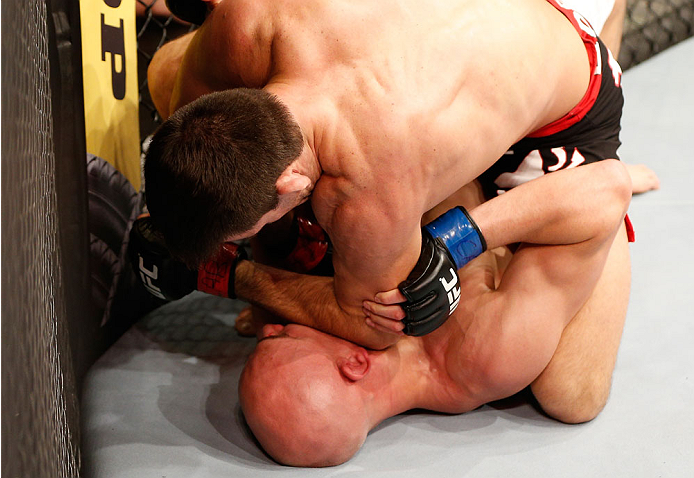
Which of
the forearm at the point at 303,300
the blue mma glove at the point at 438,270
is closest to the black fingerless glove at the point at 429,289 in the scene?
the blue mma glove at the point at 438,270

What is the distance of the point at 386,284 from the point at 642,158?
4.04 feet

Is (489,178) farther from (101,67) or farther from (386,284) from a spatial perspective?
(101,67)

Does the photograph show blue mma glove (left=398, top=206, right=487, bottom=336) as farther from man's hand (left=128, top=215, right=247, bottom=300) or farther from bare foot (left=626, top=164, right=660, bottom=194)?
bare foot (left=626, top=164, right=660, bottom=194)

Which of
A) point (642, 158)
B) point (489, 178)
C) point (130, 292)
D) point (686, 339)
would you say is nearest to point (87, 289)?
point (130, 292)

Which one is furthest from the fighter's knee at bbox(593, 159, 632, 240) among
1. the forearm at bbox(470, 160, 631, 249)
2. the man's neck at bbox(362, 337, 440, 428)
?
the man's neck at bbox(362, 337, 440, 428)

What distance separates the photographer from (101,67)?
4.57 feet

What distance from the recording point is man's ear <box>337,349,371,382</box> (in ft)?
4.05

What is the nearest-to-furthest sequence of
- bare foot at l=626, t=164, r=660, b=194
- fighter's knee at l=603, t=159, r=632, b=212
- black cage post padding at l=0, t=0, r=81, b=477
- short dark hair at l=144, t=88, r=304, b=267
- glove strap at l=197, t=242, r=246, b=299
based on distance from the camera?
black cage post padding at l=0, t=0, r=81, b=477
short dark hair at l=144, t=88, r=304, b=267
fighter's knee at l=603, t=159, r=632, b=212
glove strap at l=197, t=242, r=246, b=299
bare foot at l=626, t=164, r=660, b=194

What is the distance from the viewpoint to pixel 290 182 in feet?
3.22

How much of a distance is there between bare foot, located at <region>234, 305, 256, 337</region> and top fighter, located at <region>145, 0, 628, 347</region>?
0.41 metres

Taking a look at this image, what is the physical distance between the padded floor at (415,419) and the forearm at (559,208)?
14.2 inches

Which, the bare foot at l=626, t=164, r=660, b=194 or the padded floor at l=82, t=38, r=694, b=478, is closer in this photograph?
the padded floor at l=82, t=38, r=694, b=478

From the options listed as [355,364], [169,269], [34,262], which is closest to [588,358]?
[355,364]

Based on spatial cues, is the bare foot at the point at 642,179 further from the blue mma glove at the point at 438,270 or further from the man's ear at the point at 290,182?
the man's ear at the point at 290,182
